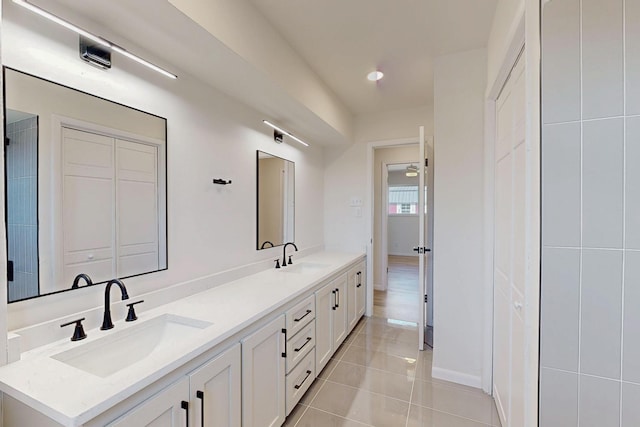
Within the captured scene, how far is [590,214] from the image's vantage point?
92cm

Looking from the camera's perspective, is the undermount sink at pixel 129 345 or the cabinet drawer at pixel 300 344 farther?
the cabinet drawer at pixel 300 344

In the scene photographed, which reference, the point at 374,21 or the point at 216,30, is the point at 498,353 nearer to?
the point at 374,21

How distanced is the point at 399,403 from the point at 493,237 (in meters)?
1.39

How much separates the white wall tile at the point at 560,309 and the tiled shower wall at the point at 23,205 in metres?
1.91

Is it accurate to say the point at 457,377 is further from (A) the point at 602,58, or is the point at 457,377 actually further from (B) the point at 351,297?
(A) the point at 602,58

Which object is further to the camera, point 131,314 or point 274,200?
point 274,200

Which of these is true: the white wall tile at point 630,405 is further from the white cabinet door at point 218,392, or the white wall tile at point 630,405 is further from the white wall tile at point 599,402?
the white cabinet door at point 218,392

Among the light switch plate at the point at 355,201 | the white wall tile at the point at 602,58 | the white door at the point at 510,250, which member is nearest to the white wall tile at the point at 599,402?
the white door at the point at 510,250

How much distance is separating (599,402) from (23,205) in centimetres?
215

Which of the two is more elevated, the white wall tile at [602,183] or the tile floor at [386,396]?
the white wall tile at [602,183]

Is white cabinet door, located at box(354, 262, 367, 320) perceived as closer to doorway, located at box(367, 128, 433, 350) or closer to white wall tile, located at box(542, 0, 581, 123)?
doorway, located at box(367, 128, 433, 350)

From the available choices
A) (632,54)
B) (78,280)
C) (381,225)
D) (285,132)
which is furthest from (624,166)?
(381,225)

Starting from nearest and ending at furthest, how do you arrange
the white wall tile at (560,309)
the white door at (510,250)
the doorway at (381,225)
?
the white wall tile at (560,309)
the white door at (510,250)
the doorway at (381,225)

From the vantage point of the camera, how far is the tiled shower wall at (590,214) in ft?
2.87
